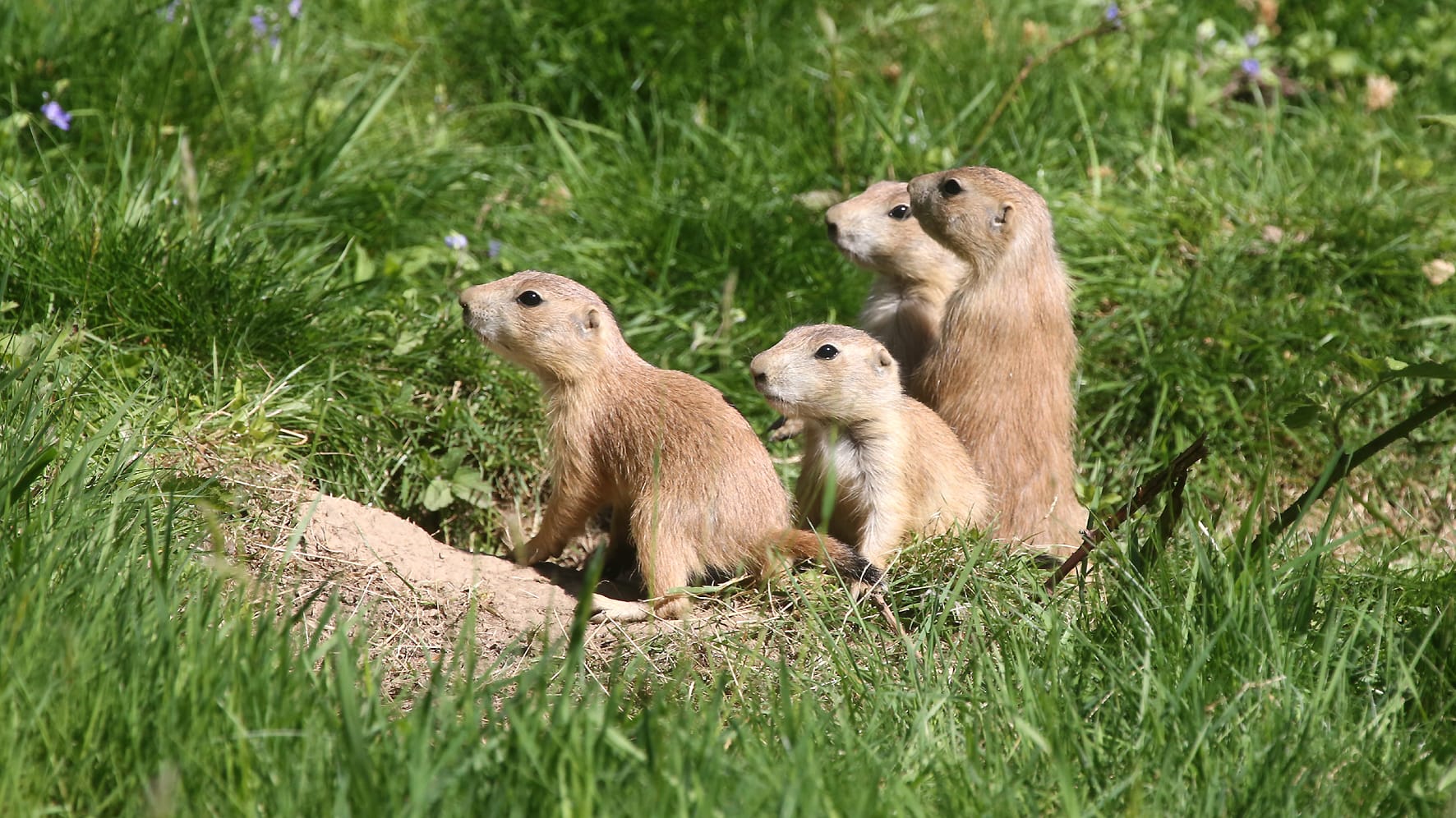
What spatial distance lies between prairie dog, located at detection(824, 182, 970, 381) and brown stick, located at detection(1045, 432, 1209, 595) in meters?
1.52

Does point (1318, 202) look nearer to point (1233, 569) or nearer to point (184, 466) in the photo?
point (1233, 569)

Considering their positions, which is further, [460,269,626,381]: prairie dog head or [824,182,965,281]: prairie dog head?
[824,182,965,281]: prairie dog head

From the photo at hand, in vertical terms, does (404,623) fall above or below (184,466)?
below

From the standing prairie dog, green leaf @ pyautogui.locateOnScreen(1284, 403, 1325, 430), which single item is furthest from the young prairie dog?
green leaf @ pyautogui.locateOnScreen(1284, 403, 1325, 430)

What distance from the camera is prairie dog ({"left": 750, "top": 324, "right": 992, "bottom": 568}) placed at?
511 cm

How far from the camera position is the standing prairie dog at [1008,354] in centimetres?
549

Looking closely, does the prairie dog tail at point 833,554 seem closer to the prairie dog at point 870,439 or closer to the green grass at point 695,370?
the green grass at point 695,370

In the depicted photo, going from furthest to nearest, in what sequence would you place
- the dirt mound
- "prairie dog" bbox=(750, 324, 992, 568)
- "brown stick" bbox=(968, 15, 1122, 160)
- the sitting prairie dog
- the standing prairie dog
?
1. "brown stick" bbox=(968, 15, 1122, 160)
2. the standing prairie dog
3. "prairie dog" bbox=(750, 324, 992, 568)
4. the sitting prairie dog
5. the dirt mound

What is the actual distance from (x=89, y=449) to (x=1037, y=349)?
3.49 m

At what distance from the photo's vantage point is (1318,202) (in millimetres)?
7082

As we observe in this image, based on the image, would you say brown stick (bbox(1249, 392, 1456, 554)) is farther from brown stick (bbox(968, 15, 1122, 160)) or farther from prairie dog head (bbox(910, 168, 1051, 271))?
brown stick (bbox(968, 15, 1122, 160))

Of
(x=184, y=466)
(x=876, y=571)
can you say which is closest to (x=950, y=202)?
(x=876, y=571)

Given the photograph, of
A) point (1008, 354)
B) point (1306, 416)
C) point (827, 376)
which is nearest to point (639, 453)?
point (827, 376)

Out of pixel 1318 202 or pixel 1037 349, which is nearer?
pixel 1037 349
